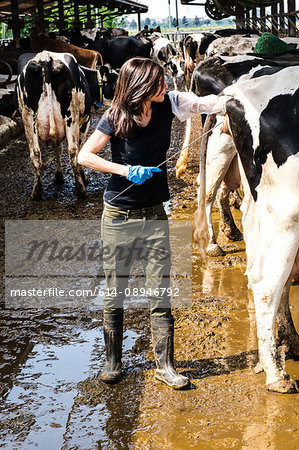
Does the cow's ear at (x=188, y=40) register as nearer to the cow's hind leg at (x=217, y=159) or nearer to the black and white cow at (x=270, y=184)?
the cow's hind leg at (x=217, y=159)

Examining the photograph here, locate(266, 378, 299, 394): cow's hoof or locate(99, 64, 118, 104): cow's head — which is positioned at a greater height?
locate(99, 64, 118, 104): cow's head

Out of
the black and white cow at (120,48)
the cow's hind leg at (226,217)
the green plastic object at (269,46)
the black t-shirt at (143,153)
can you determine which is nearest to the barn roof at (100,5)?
the black and white cow at (120,48)

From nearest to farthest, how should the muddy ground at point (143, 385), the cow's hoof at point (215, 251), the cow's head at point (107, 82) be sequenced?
the muddy ground at point (143, 385), the cow's hoof at point (215, 251), the cow's head at point (107, 82)

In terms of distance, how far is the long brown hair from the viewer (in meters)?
3.29

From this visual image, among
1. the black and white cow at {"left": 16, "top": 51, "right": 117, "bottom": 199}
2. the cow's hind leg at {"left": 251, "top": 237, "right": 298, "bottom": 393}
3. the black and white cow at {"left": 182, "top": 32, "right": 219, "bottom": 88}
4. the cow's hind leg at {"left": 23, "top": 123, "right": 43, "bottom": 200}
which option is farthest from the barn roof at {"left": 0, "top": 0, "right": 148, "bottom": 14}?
the cow's hind leg at {"left": 251, "top": 237, "right": 298, "bottom": 393}

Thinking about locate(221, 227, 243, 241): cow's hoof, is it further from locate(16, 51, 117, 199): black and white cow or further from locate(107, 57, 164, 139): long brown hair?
locate(107, 57, 164, 139): long brown hair

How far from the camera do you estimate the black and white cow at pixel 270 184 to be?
322 cm

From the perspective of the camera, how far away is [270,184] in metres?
3.30

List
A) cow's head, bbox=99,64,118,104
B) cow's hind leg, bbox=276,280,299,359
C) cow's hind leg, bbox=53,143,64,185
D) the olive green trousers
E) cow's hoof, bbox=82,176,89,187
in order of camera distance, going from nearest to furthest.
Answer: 1. the olive green trousers
2. cow's hind leg, bbox=276,280,299,359
3. cow's hoof, bbox=82,176,89,187
4. cow's hind leg, bbox=53,143,64,185
5. cow's head, bbox=99,64,118,104

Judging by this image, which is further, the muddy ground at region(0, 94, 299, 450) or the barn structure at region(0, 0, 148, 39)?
the barn structure at region(0, 0, 148, 39)

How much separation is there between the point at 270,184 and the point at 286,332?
1.00m

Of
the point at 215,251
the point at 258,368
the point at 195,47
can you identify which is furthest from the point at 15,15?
the point at 258,368

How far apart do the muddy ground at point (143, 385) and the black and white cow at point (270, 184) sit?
0.27 meters

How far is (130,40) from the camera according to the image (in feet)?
61.1
